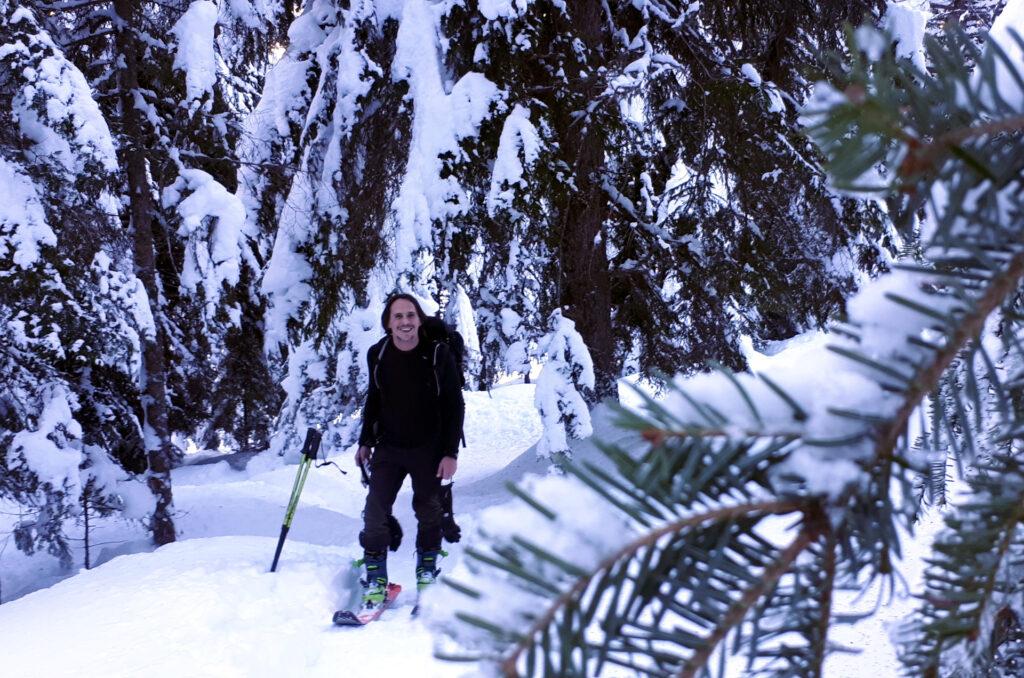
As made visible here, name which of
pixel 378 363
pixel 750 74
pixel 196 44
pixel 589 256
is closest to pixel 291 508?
pixel 378 363

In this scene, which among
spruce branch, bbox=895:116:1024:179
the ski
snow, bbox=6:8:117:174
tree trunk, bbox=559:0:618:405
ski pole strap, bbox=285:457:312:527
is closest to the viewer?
spruce branch, bbox=895:116:1024:179

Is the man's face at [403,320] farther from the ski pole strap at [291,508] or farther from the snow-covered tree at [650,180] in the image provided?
the snow-covered tree at [650,180]

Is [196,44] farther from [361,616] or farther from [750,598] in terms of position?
[750,598]

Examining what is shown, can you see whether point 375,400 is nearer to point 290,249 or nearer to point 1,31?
point 290,249

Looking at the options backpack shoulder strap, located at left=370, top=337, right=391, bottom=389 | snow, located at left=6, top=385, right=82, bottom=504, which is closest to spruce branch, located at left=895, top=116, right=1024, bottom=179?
backpack shoulder strap, located at left=370, top=337, right=391, bottom=389

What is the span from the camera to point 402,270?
5.83 metres

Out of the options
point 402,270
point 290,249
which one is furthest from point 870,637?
point 290,249

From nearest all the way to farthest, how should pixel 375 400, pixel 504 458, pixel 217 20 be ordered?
1. pixel 375 400
2. pixel 217 20
3. pixel 504 458

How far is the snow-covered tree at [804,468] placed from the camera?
0.36m

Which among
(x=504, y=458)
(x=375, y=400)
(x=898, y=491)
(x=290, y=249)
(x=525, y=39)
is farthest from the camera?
(x=504, y=458)

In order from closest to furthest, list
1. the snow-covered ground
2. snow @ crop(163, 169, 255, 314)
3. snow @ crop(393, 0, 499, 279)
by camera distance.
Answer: the snow-covered ground < snow @ crop(393, 0, 499, 279) < snow @ crop(163, 169, 255, 314)

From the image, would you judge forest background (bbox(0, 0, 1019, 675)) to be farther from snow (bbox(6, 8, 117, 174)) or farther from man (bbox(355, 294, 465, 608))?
man (bbox(355, 294, 465, 608))

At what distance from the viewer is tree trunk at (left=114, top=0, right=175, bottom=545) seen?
7.52 meters

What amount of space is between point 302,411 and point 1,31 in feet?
12.9
